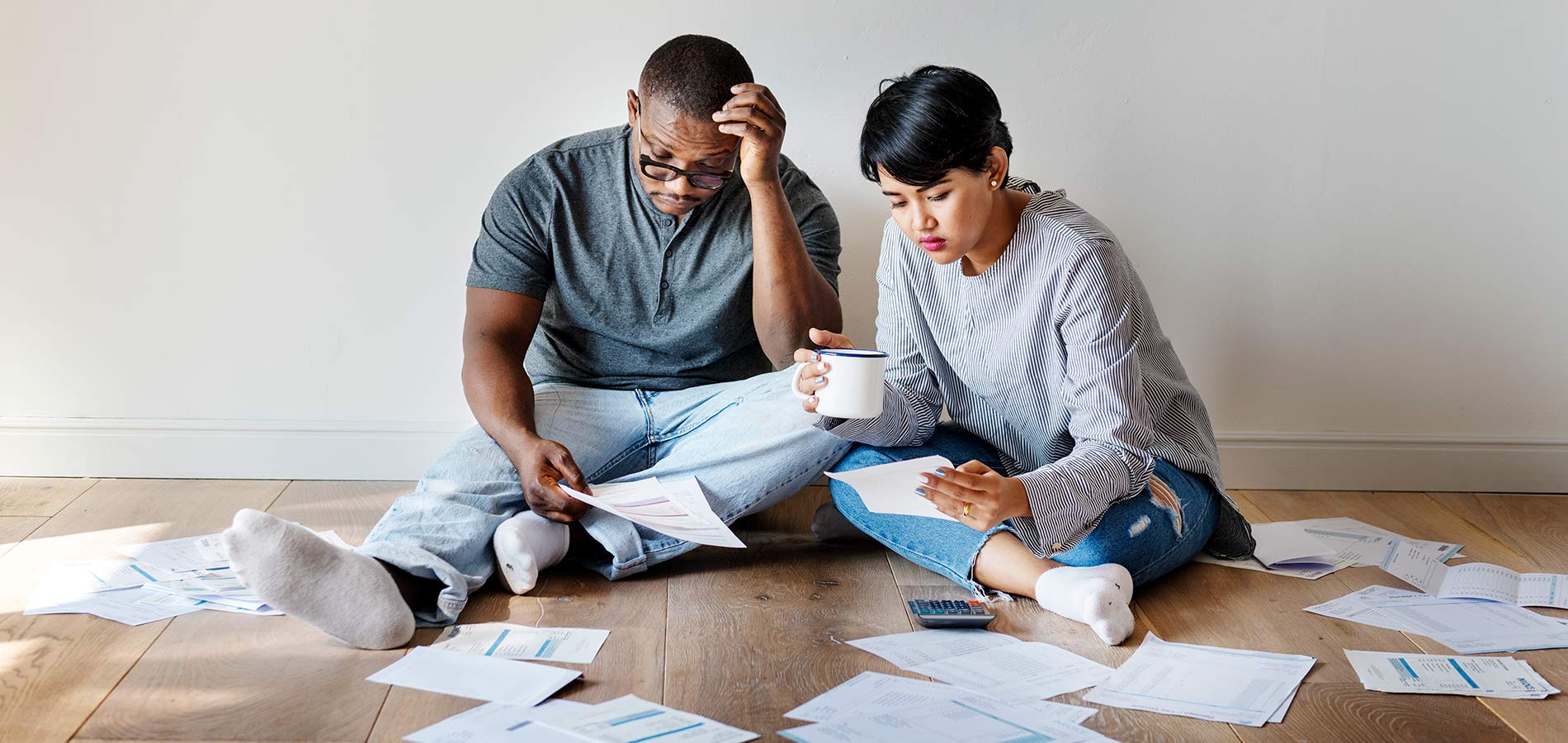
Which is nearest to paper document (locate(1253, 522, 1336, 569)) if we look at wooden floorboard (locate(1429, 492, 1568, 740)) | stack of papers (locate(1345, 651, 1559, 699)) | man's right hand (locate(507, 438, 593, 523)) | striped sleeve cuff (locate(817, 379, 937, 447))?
wooden floorboard (locate(1429, 492, 1568, 740))

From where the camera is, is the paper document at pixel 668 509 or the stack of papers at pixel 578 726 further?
the paper document at pixel 668 509

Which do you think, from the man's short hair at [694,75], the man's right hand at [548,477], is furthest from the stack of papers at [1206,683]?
the man's short hair at [694,75]

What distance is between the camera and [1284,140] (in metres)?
2.48

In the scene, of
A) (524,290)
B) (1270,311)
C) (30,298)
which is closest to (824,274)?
(524,290)

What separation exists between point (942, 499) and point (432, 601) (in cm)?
75

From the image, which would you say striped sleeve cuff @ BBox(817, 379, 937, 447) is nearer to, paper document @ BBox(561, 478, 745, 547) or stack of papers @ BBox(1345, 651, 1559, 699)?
paper document @ BBox(561, 478, 745, 547)

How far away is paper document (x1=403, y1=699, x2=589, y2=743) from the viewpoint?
122 cm

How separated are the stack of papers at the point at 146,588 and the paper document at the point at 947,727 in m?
0.80

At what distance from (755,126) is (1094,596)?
89 centimetres

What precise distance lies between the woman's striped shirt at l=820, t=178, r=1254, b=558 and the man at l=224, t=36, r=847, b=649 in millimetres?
170

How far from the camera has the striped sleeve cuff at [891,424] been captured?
1.84m

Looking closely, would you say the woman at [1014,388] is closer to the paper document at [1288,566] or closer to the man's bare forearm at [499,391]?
the paper document at [1288,566]

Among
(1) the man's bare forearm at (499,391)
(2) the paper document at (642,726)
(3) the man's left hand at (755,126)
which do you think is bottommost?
(2) the paper document at (642,726)

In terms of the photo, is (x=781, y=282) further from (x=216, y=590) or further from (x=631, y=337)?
(x=216, y=590)
